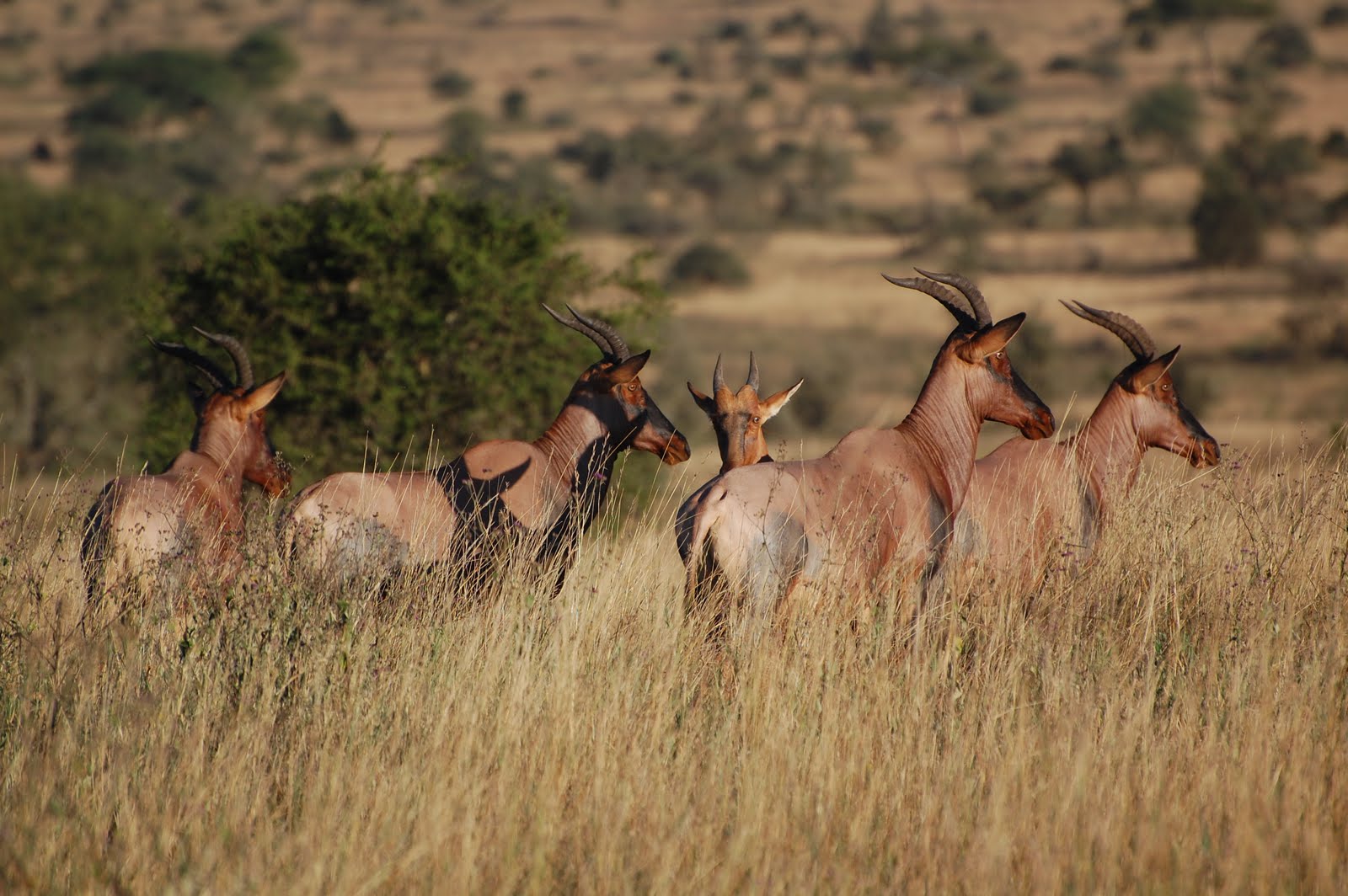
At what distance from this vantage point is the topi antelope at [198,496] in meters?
7.47

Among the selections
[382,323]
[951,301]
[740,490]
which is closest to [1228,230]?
[382,323]

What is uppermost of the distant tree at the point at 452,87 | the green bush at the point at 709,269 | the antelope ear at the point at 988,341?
the antelope ear at the point at 988,341

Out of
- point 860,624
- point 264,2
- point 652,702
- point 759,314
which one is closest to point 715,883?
point 652,702

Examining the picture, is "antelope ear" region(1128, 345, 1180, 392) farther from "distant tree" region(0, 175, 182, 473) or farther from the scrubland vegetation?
"distant tree" region(0, 175, 182, 473)

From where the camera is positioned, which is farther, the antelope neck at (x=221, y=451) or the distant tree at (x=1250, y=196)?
the distant tree at (x=1250, y=196)

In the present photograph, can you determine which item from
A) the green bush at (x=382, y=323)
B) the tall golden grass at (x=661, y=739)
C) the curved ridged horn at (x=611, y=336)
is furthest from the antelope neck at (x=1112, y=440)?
the green bush at (x=382, y=323)

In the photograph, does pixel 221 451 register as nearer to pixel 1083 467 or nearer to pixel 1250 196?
pixel 1083 467

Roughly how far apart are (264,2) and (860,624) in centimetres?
10085

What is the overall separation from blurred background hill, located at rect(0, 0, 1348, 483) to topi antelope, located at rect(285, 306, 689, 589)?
2531 mm

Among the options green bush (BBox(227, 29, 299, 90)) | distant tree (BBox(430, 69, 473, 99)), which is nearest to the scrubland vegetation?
green bush (BBox(227, 29, 299, 90))

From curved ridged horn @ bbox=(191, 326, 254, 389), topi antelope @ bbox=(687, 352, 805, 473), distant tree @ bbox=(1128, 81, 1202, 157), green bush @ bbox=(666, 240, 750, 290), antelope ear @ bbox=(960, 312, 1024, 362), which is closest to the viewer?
antelope ear @ bbox=(960, 312, 1024, 362)

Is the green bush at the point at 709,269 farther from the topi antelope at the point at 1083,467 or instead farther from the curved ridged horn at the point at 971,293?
the curved ridged horn at the point at 971,293

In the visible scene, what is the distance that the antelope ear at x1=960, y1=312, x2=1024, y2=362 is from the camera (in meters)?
7.95

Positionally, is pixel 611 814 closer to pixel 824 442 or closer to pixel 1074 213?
pixel 824 442
